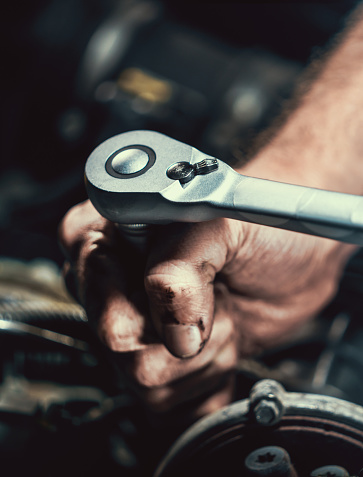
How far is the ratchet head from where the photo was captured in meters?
0.31

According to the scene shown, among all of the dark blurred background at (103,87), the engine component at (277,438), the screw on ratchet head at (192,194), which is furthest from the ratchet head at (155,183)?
the dark blurred background at (103,87)

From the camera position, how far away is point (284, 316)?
0.59m

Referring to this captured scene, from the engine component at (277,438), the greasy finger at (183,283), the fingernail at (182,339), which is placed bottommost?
the engine component at (277,438)

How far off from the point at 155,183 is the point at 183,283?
86 mm

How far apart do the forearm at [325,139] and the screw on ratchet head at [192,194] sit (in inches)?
8.3

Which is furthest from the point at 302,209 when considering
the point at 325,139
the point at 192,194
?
the point at 325,139

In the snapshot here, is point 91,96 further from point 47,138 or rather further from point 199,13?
point 199,13

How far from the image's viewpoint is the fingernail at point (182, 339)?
0.38m

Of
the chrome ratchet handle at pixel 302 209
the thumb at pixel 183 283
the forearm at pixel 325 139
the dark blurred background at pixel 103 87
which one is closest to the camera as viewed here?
the chrome ratchet handle at pixel 302 209

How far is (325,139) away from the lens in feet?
2.02

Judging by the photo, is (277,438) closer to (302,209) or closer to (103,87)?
(302,209)

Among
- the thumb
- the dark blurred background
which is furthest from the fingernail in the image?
the dark blurred background

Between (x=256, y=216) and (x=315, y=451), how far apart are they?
19cm

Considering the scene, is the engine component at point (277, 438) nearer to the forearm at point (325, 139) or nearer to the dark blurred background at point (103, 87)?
the forearm at point (325, 139)
